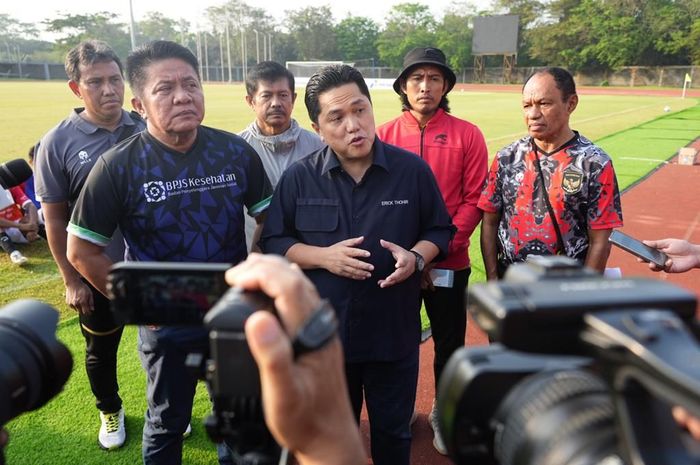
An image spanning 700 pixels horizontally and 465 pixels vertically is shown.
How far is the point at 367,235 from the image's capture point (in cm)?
241

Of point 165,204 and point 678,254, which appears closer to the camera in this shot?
point 165,204

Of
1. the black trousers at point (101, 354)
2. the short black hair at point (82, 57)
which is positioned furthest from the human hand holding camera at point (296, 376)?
the short black hair at point (82, 57)

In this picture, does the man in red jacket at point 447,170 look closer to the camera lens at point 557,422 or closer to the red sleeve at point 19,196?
the camera lens at point 557,422

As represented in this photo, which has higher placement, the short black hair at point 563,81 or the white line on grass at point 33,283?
the short black hair at point 563,81

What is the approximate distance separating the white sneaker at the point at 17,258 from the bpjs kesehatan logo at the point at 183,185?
4.31 m

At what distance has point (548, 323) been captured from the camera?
0.74 m

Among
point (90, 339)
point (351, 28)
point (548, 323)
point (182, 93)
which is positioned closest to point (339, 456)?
point (548, 323)

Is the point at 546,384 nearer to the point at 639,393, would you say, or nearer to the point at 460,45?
the point at 639,393

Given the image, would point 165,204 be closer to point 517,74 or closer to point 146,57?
point 146,57

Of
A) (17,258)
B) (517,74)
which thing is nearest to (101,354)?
(17,258)

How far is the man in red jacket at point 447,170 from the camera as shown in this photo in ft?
10.4

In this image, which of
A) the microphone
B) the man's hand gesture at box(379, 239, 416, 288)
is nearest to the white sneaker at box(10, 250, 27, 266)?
the microphone

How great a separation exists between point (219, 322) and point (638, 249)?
2242 mm

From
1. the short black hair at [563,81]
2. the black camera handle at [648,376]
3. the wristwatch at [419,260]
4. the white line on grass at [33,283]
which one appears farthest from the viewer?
the white line on grass at [33,283]
